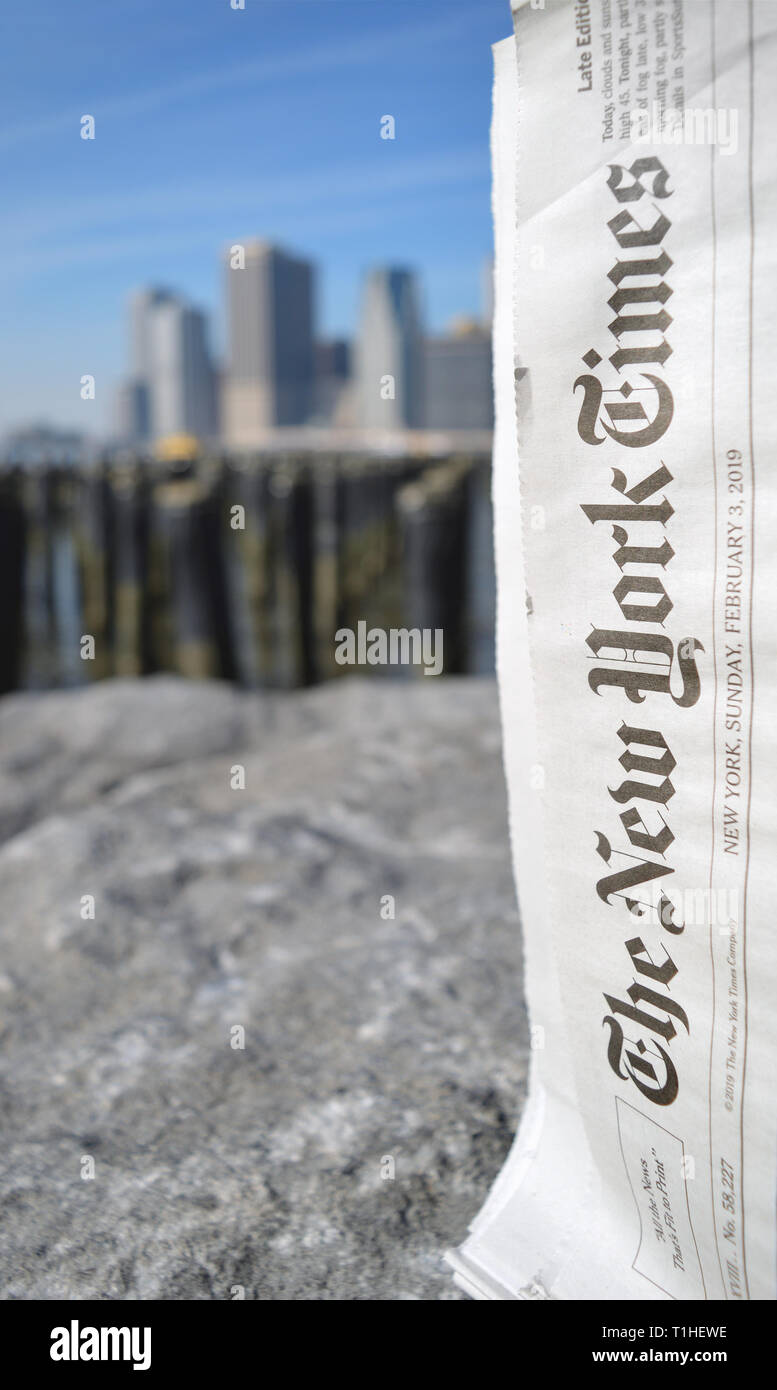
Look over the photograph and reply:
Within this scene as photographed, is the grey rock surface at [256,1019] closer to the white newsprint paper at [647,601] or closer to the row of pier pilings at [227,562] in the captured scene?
the white newsprint paper at [647,601]

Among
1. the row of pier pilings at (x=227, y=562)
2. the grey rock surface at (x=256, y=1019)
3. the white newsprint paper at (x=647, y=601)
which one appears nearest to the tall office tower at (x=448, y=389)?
the row of pier pilings at (x=227, y=562)

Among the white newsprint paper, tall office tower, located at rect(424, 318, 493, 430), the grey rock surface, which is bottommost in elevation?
the grey rock surface

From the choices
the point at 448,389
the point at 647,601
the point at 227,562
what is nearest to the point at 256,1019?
the point at 647,601

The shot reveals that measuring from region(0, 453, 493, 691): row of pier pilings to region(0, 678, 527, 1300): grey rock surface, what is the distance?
491cm

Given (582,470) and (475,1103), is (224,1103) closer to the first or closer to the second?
(475,1103)

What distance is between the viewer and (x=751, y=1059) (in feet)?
3.74

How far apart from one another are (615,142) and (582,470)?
340mm

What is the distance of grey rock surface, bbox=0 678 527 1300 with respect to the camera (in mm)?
1480

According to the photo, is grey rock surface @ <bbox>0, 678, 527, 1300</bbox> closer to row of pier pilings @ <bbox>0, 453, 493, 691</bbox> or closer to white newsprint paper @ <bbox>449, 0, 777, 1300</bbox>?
white newsprint paper @ <bbox>449, 0, 777, 1300</bbox>

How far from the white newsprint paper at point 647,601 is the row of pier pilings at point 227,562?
6635 millimetres

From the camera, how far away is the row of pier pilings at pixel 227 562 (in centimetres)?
825

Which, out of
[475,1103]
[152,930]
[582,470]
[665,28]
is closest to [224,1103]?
[475,1103]

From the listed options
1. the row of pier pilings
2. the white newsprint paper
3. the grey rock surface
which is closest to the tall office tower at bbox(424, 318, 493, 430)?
the row of pier pilings

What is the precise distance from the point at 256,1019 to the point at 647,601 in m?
1.32
